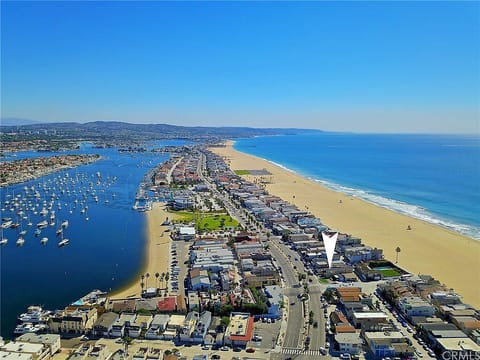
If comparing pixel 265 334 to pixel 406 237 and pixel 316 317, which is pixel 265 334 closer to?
pixel 316 317

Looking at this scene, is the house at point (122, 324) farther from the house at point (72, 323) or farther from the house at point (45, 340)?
the house at point (45, 340)

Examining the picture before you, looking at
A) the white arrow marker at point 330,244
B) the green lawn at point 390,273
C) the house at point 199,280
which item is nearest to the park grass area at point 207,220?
the white arrow marker at point 330,244

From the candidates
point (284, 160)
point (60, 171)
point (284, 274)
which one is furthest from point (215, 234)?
point (284, 160)

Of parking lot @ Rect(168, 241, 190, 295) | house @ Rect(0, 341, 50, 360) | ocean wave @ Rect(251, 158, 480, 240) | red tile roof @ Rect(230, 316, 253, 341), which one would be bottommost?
parking lot @ Rect(168, 241, 190, 295)

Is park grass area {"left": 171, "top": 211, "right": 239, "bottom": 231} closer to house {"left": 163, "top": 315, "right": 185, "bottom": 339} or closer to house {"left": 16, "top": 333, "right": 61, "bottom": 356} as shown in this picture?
house {"left": 163, "top": 315, "right": 185, "bottom": 339}

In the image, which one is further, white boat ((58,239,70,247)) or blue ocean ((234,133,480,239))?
blue ocean ((234,133,480,239))

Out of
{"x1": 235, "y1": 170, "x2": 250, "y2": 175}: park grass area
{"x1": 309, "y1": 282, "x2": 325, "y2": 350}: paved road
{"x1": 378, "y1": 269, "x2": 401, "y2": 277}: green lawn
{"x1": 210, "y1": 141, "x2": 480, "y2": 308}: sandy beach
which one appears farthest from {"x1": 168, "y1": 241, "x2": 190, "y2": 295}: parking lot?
{"x1": 235, "y1": 170, "x2": 250, "y2": 175}: park grass area

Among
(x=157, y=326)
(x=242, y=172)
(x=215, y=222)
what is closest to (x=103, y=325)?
(x=157, y=326)
